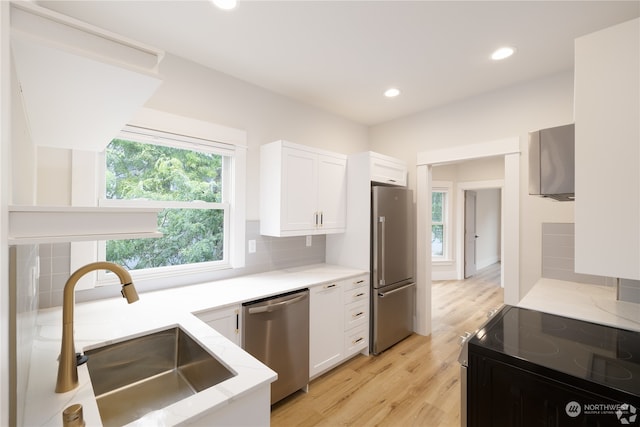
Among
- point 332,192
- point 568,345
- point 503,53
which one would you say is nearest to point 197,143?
point 332,192

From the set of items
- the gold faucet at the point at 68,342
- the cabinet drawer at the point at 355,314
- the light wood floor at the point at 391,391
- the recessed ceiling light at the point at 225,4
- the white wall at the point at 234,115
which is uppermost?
the recessed ceiling light at the point at 225,4

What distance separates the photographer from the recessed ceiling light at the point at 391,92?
281cm

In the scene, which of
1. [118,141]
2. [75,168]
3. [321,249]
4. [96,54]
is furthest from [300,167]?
[96,54]

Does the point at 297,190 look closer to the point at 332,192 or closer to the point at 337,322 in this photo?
the point at 332,192

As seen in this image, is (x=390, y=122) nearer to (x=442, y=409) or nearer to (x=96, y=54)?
(x=442, y=409)

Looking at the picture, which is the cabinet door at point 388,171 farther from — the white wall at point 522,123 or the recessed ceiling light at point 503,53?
the recessed ceiling light at point 503,53

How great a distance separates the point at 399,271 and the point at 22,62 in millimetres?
3067

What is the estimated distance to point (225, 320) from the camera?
1.82 metres

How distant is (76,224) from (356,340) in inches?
104

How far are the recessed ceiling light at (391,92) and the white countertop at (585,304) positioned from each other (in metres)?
2.13

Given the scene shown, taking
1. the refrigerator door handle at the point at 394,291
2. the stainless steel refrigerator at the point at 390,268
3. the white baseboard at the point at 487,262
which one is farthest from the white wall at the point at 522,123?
the white baseboard at the point at 487,262

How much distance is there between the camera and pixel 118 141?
2014 millimetres

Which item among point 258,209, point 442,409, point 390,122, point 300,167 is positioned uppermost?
point 390,122

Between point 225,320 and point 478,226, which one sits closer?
point 225,320
